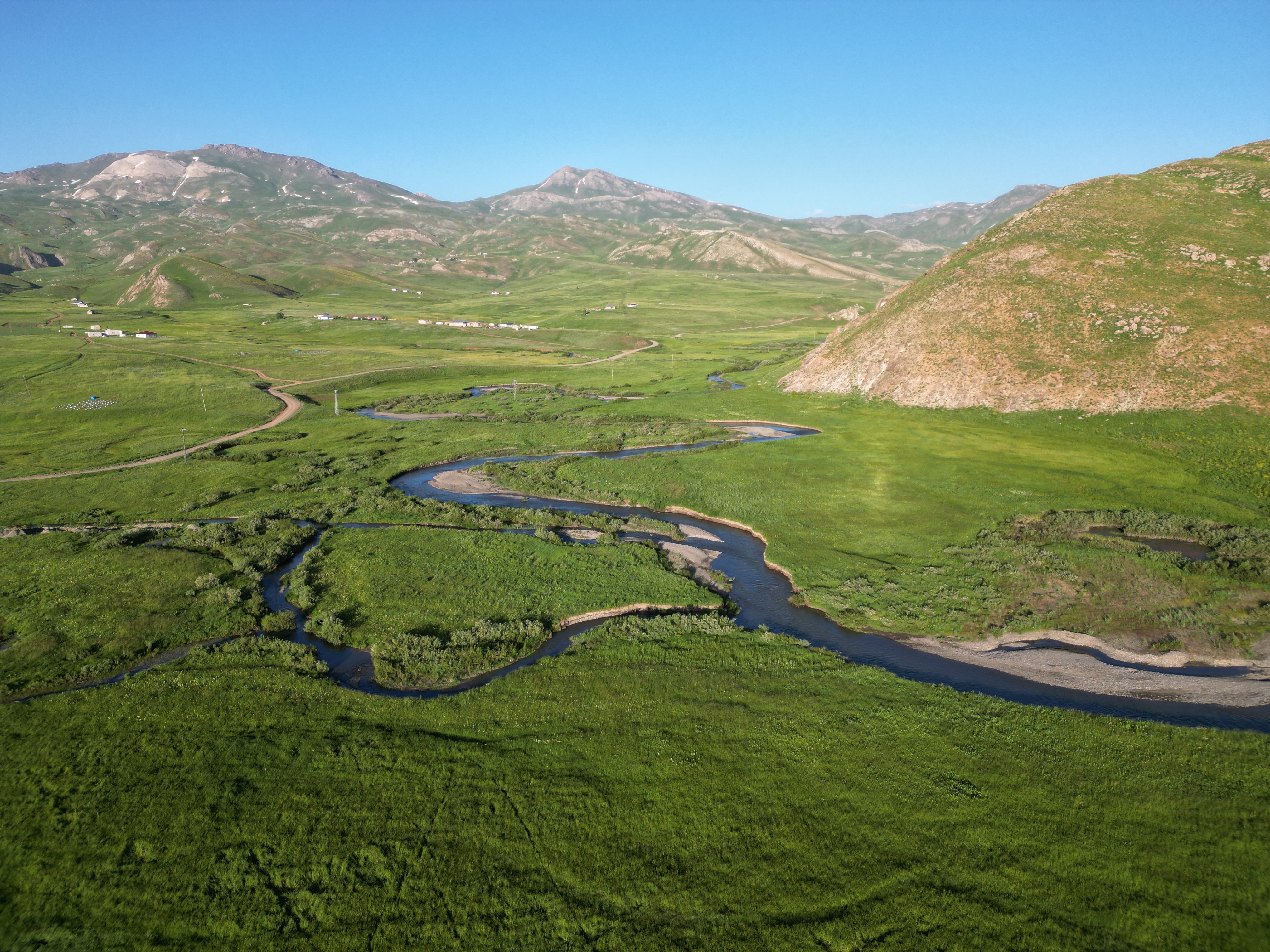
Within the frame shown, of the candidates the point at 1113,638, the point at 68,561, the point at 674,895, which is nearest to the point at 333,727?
the point at 674,895

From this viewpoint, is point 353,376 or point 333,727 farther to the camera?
point 353,376

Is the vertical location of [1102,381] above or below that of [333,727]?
above

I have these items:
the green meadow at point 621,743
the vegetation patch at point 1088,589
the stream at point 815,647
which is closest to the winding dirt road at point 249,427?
the green meadow at point 621,743

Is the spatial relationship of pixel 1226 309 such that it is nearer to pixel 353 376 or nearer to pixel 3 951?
pixel 3 951

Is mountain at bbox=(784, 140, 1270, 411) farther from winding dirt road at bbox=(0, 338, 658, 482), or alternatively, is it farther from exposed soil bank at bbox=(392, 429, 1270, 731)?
winding dirt road at bbox=(0, 338, 658, 482)

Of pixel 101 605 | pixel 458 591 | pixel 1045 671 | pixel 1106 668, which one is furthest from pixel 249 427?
pixel 1106 668

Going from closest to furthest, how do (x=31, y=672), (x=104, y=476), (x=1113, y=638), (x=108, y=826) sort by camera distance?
(x=108, y=826)
(x=31, y=672)
(x=1113, y=638)
(x=104, y=476)

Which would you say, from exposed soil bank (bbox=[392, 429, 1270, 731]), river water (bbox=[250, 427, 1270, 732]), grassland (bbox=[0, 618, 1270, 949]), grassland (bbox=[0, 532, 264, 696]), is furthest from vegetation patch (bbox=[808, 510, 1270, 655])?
grassland (bbox=[0, 532, 264, 696])
